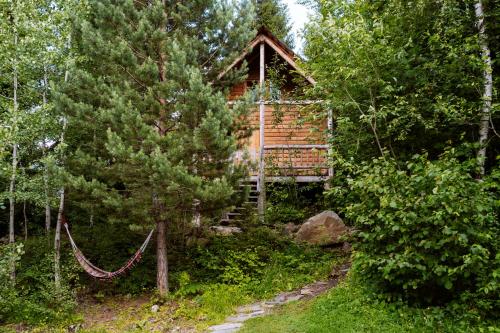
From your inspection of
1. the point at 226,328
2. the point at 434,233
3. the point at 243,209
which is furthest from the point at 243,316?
the point at 243,209

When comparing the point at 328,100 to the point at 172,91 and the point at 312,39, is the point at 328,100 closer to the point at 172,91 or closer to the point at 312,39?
the point at 312,39

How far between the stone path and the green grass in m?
0.26

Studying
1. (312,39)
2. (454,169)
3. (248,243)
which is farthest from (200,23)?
(454,169)

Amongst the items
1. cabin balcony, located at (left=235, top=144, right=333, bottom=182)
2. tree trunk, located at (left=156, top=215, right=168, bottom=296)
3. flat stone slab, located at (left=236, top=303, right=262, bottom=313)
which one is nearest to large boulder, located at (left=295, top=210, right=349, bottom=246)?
cabin balcony, located at (left=235, top=144, right=333, bottom=182)

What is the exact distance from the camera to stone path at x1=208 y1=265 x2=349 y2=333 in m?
6.07

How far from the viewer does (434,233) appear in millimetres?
4918

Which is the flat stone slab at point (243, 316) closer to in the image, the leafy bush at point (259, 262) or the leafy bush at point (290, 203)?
the leafy bush at point (259, 262)

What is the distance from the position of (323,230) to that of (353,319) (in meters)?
4.22

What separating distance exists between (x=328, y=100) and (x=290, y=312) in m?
3.78

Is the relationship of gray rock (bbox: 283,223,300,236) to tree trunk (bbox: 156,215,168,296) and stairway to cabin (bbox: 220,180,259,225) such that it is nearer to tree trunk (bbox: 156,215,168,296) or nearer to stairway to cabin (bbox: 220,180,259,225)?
stairway to cabin (bbox: 220,180,259,225)

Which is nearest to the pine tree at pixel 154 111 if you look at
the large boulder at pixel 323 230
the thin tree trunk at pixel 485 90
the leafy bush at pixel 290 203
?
the large boulder at pixel 323 230

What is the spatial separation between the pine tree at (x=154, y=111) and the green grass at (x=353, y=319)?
2242 millimetres

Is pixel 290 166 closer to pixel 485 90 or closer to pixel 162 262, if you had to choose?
pixel 162 262

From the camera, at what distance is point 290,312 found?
6.25m
